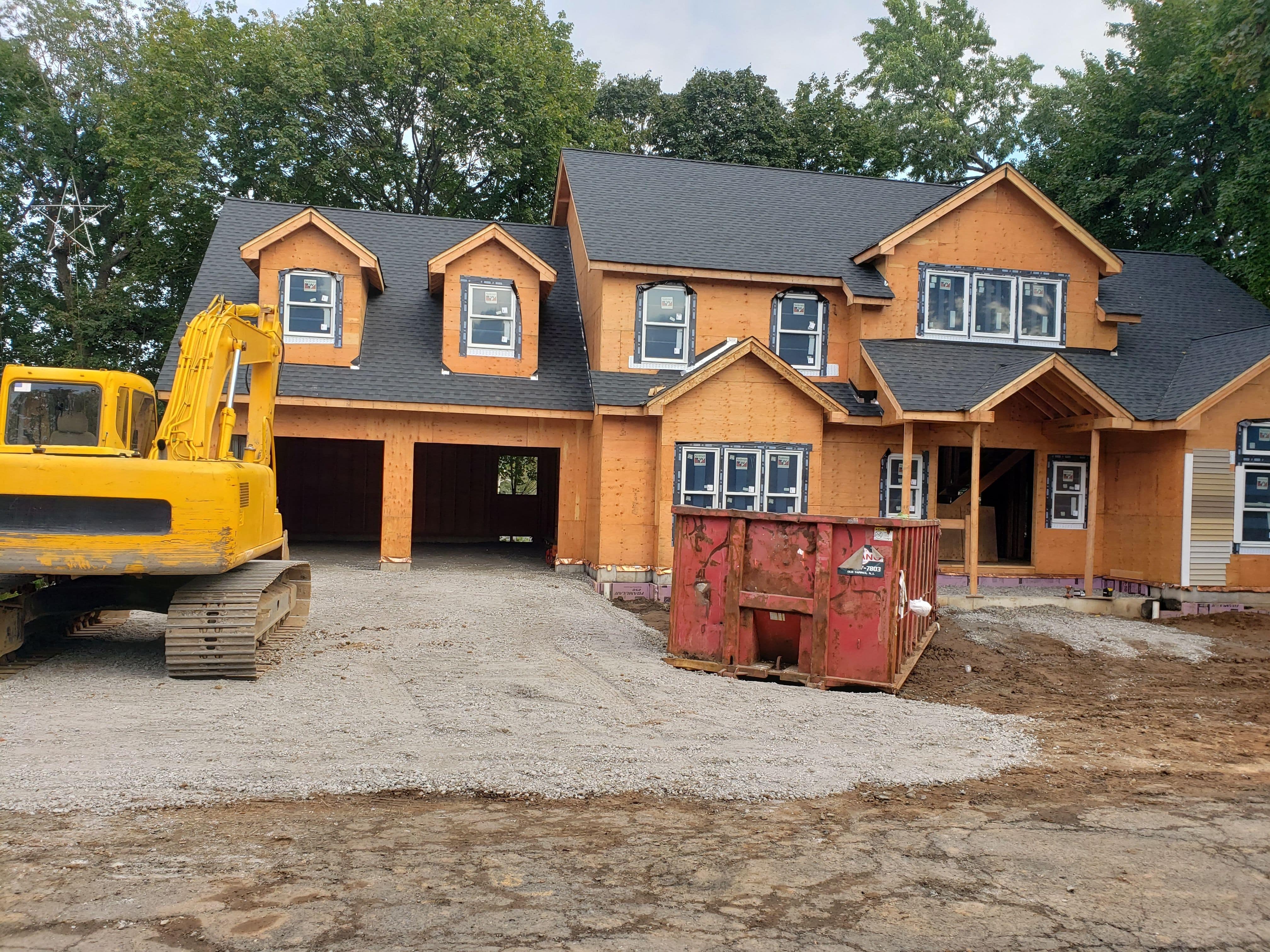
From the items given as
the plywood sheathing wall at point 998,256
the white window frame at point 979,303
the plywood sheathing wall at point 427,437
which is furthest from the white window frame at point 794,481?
the white window frame at point 979,303

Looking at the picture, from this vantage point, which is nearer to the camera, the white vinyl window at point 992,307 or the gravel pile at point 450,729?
the gravel pile at point 450,729

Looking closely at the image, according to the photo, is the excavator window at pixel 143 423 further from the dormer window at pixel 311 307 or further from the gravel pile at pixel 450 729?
the dormer window at pixel 311 307

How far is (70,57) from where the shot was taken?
33844mm

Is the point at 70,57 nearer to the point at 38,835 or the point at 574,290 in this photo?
the point at 574,290

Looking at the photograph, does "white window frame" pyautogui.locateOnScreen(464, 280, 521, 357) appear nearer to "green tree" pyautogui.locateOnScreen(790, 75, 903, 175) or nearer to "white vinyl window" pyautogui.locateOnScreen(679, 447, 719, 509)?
"white vinyl window" pyautogui.locateOnScreen(679, 447, 719, 509)

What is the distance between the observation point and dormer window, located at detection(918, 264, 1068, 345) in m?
18.0

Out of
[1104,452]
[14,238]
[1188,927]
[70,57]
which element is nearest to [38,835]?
[1188,927]

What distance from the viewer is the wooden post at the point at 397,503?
55.0 feet

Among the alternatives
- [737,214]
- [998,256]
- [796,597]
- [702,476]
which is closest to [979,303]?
[998,256]

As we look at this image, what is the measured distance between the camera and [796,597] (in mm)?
9375

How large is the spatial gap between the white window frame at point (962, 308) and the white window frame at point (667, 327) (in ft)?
15.2

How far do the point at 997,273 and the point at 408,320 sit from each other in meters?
11.8

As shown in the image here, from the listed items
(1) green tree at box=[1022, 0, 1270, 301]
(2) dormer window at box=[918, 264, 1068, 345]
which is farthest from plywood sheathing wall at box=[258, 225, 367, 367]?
(1) green tree at box=[1022, 0, 1270, 301]

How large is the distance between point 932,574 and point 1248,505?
7965 mm
